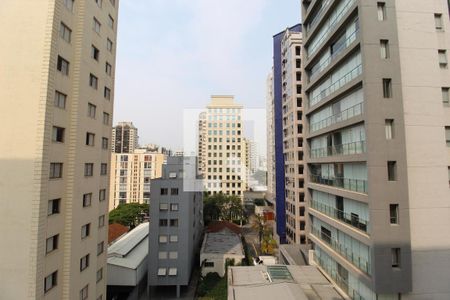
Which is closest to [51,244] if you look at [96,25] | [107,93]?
[107,93]

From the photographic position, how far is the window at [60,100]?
41.7 feet

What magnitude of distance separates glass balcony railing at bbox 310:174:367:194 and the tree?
127ft

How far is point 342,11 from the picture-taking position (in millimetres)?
14477

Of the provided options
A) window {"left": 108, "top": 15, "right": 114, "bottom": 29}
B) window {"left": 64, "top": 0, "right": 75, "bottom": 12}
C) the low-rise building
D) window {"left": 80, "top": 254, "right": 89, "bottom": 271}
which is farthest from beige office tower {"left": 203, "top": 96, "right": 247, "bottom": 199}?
window {"left": 64, "top": 0, "right": 75, "bottom": 12}

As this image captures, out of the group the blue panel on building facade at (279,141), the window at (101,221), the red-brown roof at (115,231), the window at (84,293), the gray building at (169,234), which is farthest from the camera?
the blue panel on building facade at (279,141)

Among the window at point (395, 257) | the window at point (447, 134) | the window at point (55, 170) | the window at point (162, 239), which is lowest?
the window at point (162, 239)

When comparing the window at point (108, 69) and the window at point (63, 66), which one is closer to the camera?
the window at point (63, 66)

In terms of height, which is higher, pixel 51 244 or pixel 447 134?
pixel 447 134

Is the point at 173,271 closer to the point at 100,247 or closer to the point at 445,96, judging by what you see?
the point at 100,247

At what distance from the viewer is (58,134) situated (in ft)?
42.8

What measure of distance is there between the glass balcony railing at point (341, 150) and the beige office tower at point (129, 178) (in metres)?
51.0

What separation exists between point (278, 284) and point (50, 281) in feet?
36.7

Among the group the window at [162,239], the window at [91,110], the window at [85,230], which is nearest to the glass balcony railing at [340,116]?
the window at [91,110]

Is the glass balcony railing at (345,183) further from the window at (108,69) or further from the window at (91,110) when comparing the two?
the window at (108,69)
